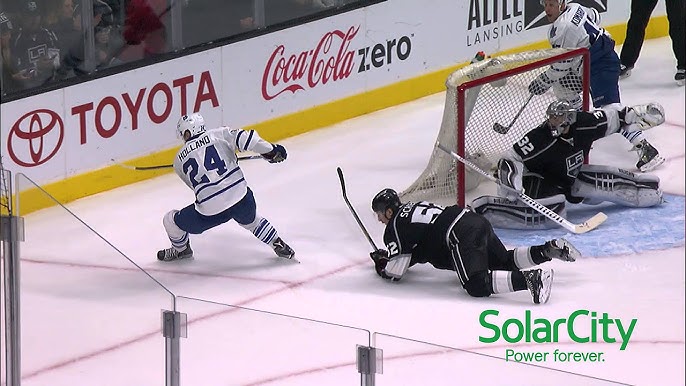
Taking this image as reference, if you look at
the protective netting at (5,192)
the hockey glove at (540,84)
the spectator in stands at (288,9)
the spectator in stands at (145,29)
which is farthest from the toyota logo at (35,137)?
the protective netting at (5,192)

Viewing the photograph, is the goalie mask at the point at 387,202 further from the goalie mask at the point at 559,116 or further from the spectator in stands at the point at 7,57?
the spectator in stands at the point at 7,57

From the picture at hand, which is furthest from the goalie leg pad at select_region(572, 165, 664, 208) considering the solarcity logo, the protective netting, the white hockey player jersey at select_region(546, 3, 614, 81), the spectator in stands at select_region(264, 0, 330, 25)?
the protective netting

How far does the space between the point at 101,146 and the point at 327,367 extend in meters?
4.46

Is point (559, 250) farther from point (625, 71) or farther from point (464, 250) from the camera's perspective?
point (625, 71)

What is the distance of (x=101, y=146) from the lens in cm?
911

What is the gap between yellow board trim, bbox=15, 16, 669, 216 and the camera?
9.08 meters

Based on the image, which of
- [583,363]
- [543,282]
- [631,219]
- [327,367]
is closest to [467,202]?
[631,219]

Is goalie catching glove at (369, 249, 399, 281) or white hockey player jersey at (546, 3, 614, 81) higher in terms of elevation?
white hockey player jersey at (546, 3, 614, 81)

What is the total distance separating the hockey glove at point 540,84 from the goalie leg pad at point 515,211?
0.77 metres

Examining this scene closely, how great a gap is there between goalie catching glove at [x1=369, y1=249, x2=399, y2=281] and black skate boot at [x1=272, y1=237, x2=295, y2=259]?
1.38 feet

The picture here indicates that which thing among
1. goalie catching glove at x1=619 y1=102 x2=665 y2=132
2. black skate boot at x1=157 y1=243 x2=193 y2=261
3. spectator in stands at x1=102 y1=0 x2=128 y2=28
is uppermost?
spectator in stands at x1=102 y1=0 x2=128 y2=28

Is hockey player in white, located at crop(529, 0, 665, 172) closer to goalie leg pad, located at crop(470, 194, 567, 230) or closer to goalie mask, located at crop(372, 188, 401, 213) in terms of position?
goalie leg pad, located at crop(470, 194, 567, 230)

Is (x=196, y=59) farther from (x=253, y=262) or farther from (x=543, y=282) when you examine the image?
(x=543, y=282)

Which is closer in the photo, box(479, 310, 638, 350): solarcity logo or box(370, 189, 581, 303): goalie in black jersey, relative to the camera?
box(479, 310, 638, 350): solarcity logo
